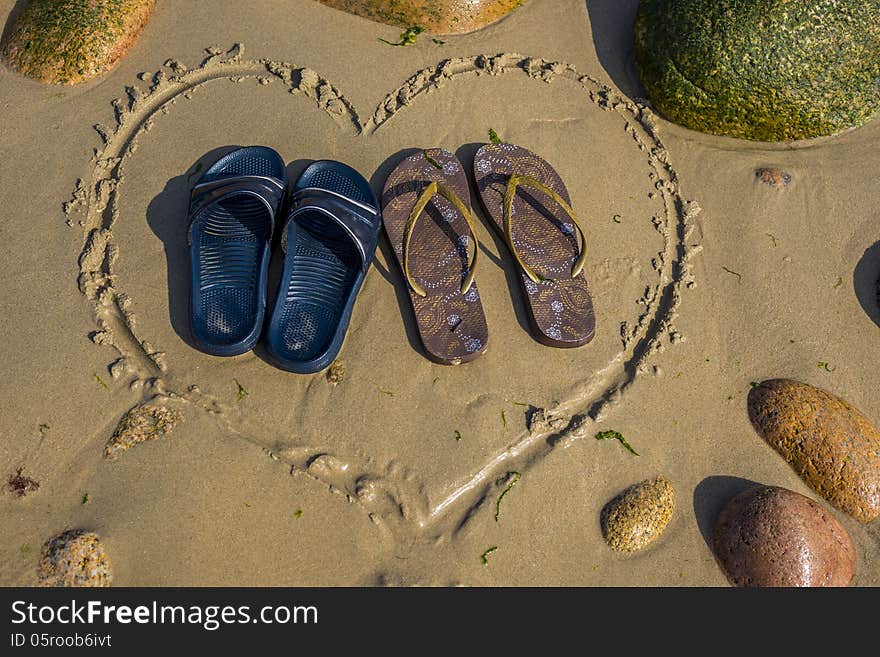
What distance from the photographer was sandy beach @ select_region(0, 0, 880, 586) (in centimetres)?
363

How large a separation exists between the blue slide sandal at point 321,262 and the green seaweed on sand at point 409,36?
46.2 inches

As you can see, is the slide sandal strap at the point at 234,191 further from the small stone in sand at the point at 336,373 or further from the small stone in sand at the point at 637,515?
the small stone in sand at the point at 637,515

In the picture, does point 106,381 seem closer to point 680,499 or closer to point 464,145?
point 464,145

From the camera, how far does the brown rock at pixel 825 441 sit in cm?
387

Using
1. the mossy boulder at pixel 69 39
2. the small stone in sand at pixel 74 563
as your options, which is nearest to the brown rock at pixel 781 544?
the small stone in sand at pixel 74 563

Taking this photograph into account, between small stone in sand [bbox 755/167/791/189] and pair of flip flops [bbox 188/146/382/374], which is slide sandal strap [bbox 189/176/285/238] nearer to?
pair of flip flops [bbox 188/146/382/374]

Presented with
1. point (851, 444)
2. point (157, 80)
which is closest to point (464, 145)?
point (157, 80)

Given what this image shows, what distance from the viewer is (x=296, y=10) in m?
→ 4.95

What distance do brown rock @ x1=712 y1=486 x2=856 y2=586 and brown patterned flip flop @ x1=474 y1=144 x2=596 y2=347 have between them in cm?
127

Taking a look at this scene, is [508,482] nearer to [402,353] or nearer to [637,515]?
[637,515]

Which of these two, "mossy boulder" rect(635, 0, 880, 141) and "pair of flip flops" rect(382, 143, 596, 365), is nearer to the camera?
"pair of flip flops" rect(382, 143, 596, 365)

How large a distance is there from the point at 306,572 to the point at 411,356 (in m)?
1.29

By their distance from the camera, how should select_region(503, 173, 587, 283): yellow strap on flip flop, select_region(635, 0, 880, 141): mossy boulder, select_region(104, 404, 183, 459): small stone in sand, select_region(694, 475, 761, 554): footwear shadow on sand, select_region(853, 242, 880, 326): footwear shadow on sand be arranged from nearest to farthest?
select_region(104, 404, 183, 459): small stone in sand, select_region(694, 475, 761, 554): footwear shadow on sand, select_region(503, 173, 587, 283): yellow strap on flip flop, select_region(853, 242, 880, 326): footwear shadow on sand, select_region(635, 0, 880, 141): mossy boulder

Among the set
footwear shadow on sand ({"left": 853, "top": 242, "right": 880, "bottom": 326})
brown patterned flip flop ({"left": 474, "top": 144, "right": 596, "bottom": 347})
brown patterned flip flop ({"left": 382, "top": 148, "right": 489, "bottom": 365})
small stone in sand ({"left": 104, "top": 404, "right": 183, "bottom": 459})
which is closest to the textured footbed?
brown patterned flip flop ({"left": 382, "top": 148, "right": 489, "bottom": 365})
